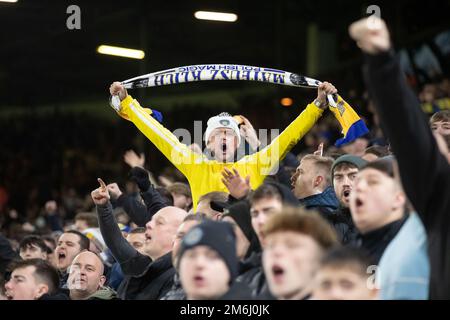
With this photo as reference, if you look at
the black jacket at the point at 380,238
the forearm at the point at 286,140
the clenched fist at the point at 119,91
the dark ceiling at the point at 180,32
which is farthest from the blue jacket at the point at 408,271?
the dark ceiling at the point at 180,32

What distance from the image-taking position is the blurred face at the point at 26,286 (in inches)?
247

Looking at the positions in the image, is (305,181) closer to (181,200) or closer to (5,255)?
(181,200)

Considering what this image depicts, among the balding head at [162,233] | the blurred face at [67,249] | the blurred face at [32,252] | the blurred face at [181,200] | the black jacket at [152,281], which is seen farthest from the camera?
the blurred face at [181,200]

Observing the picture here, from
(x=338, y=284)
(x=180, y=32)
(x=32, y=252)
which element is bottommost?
(x=338, y=284)

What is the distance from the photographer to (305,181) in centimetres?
675

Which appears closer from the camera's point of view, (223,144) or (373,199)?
(373,199)

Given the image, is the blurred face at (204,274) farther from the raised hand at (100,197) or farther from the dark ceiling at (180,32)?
the dark ceiling at (180,32)

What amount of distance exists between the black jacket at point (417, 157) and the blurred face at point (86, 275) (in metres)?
3.25

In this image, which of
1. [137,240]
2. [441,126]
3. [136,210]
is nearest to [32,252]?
[136,210]

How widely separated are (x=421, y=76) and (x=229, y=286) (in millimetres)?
9224

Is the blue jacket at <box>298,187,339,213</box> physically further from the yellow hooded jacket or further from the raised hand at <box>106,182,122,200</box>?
the raised hand at <box>106,182,122,200</box>

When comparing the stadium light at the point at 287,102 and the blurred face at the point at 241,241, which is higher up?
the stadium light at the point at 287,102

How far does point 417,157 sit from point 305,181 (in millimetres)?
2855
